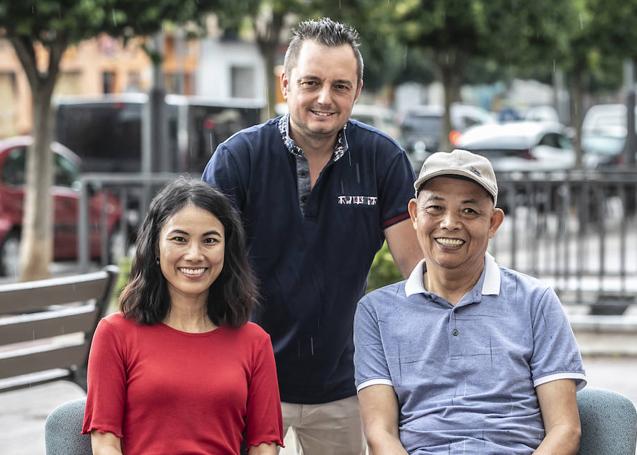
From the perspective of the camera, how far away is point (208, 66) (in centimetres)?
4719

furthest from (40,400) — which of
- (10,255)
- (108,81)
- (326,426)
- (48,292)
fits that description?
(108,81)

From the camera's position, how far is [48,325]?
236 inches

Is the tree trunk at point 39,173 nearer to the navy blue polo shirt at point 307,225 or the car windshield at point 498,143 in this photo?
the navy blue polo shirt at point 307,225

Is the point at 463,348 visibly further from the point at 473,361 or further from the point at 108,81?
A: the point at 108,81

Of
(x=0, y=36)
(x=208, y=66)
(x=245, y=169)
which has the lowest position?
(x=245, y=169)

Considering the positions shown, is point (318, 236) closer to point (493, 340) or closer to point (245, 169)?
point (245, 169)

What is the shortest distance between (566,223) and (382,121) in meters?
17.9

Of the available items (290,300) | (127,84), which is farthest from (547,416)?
(127,84)

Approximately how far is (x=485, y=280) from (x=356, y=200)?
0.47 metres

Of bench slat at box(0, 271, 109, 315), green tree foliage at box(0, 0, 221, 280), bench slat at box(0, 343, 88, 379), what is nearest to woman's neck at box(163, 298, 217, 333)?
bench slat at box(0, 271, 109, 315)

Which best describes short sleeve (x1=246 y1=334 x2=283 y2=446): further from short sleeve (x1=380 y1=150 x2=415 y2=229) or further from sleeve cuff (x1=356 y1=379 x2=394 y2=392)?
short sleeve (x1=380 y1=150 x2=415 y2=229)

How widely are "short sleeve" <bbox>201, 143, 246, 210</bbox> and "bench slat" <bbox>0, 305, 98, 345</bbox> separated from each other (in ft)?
7.20

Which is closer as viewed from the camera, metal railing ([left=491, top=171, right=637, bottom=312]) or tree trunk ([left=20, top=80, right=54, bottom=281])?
metal railing ([left=491, top=171, right=637, bottom=312])

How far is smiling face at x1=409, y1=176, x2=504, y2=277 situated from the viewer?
3.63 metres
